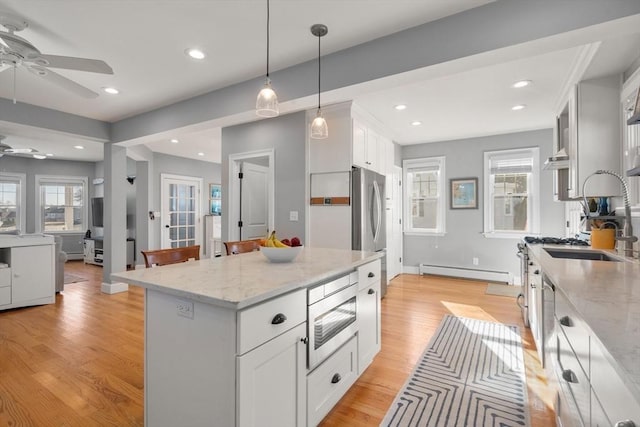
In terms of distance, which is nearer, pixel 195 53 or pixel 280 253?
pixel 280 253

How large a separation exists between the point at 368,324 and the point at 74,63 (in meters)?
2.97

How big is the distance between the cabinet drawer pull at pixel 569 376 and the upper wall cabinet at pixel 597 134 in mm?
2058

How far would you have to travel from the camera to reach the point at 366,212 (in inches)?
156

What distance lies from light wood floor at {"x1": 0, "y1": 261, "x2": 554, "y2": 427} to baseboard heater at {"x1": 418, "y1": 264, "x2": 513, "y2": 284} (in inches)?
32.4

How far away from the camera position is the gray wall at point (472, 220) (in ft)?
16.3

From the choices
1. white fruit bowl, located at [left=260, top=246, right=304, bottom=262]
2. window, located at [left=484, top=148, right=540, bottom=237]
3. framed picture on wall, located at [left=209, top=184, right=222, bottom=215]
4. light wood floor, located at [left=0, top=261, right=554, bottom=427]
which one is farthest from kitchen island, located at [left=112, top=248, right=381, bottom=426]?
framed picture on wall, located at [left=209, top=184, right=222, bottom=215]

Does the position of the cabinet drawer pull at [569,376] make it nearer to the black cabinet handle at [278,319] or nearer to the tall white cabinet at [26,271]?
the black cabinet handle at [278,319]

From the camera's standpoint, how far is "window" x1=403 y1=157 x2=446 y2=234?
5.85 m

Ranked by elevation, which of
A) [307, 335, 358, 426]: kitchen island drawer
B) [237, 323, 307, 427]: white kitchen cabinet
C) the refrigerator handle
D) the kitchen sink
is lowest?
[307, 335, 358, 426]: kitchen island drawer

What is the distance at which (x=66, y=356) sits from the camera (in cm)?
268

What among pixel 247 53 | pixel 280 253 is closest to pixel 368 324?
pixel 280 253

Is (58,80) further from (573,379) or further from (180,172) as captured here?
(180,172)

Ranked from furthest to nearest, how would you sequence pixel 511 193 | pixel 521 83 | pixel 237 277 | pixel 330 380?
pixel 511 193 < pixel 521 83 < pixel 330 380 < pixel 237 277

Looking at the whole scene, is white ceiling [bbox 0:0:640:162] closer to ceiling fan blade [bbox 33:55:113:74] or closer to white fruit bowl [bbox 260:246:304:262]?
ceiling fan blade [bbox 33:55:113:74]
